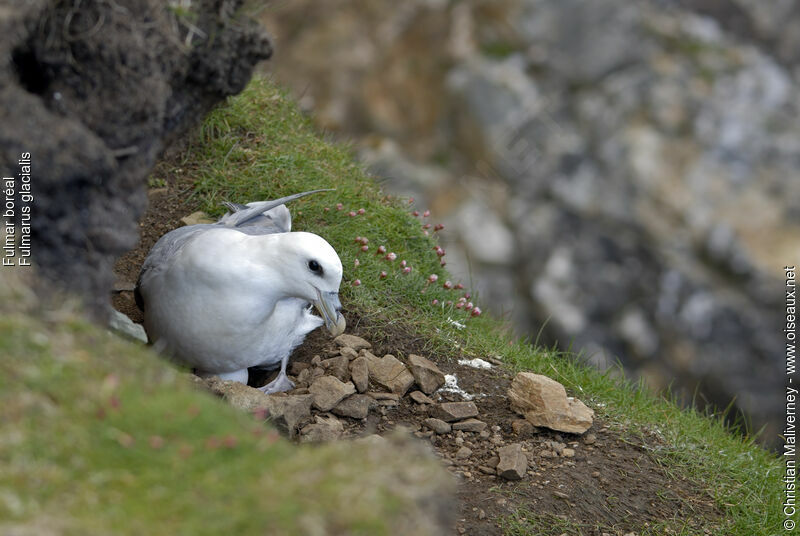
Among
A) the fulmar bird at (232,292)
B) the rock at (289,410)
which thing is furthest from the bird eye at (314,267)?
the rock at (289,410)

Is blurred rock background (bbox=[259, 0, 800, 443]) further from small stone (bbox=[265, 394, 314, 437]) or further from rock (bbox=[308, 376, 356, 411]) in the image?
small stone (bbox=[265, 394, 314, 437])

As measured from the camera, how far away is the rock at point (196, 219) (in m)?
4.43

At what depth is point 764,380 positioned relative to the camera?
25.0 feet

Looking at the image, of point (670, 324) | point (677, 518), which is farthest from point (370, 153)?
point (677, 518)

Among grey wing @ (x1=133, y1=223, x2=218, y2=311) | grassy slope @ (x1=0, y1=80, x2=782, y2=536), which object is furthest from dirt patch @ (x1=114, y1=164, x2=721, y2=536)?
grassy slope @ (x1=0, y1=80, x2=782, y2=536)

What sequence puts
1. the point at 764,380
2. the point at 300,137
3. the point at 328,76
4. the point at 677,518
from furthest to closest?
the point at 328,76, the point at 764,380, the point at 300,137, the point at 677,518

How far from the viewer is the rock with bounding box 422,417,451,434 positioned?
142 inches

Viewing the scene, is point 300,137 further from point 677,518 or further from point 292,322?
point 677,518

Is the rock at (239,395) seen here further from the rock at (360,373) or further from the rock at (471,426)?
the rock at (471,426)

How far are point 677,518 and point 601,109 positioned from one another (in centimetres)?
615

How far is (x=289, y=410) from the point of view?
3238 millimetres

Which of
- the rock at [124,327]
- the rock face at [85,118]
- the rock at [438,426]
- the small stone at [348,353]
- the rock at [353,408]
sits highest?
the rock face at [85,118]

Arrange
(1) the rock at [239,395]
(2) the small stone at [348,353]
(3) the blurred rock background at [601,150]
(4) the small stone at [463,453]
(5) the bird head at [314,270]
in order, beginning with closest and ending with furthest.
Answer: (1) the rock at [239,395] < (5) the bird head at [314,270] < (4) the small stone at [463,453] < (2) the small stone at [348,353] < (3) the blurred rock background at [601,150]

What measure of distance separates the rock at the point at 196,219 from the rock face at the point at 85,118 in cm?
145
